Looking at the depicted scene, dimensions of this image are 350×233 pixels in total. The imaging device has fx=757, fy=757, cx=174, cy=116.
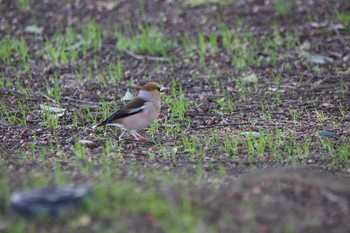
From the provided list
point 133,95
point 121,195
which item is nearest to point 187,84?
point 133,95

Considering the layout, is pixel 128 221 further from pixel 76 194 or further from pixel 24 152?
pixel 24 152

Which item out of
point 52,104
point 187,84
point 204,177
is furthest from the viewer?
point 187,84

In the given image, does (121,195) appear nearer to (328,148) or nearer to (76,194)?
(76,194)

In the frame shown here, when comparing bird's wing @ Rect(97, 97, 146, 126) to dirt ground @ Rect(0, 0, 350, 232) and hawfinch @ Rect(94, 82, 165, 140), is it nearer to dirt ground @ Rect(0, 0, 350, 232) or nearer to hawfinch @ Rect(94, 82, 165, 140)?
hawfinch @ Rect(94, 82, 165, 140)

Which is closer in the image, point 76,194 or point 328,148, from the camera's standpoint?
point 76,194

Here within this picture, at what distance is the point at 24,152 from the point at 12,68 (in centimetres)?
340

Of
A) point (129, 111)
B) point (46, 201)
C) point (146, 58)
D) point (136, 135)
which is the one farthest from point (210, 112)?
point (46, 201)

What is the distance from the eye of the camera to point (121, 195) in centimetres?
516

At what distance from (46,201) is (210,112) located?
3.83m

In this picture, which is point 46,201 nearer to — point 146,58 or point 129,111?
point 129,111

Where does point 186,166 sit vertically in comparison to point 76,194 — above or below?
below

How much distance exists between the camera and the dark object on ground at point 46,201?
4.88 meters

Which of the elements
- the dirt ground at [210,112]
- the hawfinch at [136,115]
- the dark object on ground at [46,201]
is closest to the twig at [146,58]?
the dirt ground at [210,112]

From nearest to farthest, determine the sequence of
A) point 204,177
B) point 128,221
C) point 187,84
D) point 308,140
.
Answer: point 128,221 → point 204,177 → point 308,140 → point 187,84
